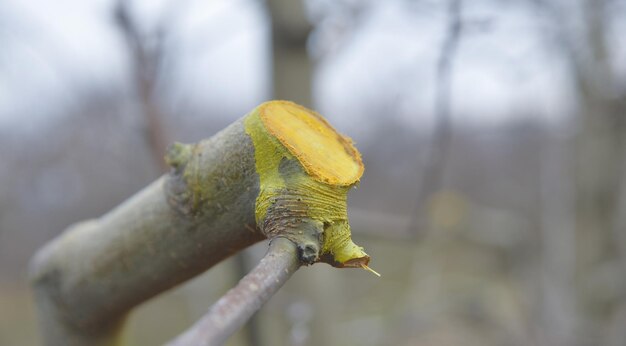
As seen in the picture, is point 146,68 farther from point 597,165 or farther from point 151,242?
point 597,165

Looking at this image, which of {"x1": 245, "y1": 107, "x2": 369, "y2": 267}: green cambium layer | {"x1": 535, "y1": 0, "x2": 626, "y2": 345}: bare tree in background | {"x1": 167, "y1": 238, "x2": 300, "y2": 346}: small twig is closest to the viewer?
{"x1": 167, "y1": 238, "x2": 300, "y2": 346}: small twig

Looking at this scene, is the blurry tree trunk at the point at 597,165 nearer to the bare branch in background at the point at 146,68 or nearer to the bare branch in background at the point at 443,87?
the bare branch in background at the point at 443,87

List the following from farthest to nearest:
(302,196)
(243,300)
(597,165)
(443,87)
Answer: (597,165), (443,87), (302,196), (243,300)

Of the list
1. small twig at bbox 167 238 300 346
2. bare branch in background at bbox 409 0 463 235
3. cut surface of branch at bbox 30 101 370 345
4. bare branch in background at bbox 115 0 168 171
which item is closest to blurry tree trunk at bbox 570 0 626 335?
bare branch in background at bbox 409 0 463 235

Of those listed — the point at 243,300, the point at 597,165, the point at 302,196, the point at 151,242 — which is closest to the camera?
the point at 243,300

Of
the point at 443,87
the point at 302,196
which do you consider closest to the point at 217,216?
the point at 302,196

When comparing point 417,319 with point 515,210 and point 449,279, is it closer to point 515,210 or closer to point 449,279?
point 449,279

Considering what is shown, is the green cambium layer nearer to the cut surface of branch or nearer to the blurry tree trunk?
the cut surface of branch
